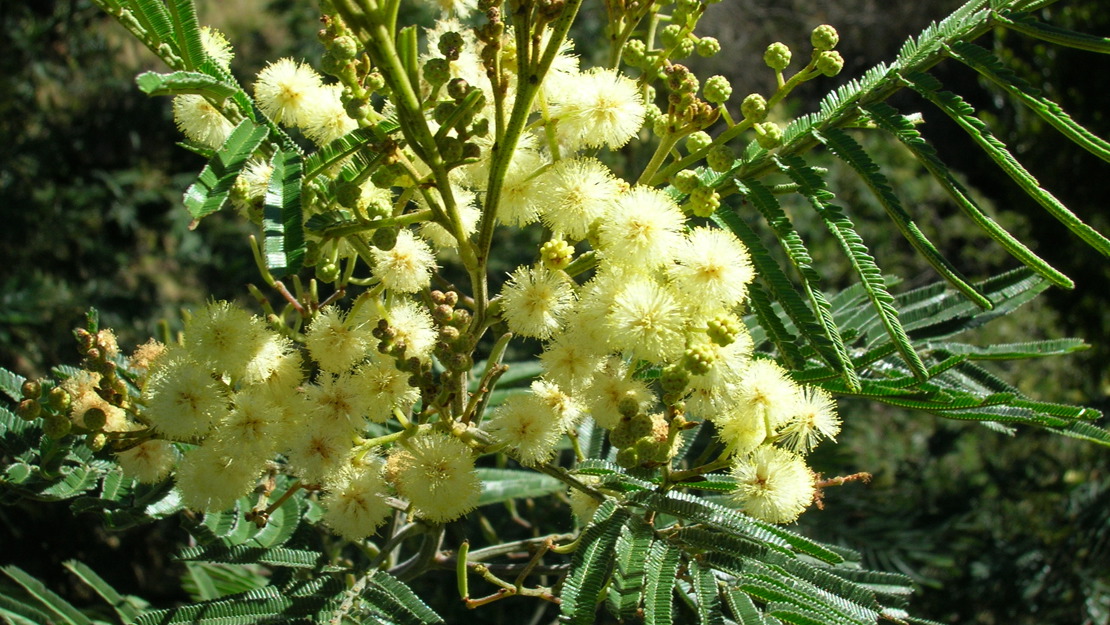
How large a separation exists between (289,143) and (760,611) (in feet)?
3.14

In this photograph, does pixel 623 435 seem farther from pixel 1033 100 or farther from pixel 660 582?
pixel 1033 100

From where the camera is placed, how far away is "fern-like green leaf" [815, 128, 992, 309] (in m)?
1.04

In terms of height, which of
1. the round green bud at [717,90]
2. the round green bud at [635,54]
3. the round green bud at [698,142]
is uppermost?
the round green bud at [635,54]

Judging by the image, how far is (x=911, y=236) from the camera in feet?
3.49

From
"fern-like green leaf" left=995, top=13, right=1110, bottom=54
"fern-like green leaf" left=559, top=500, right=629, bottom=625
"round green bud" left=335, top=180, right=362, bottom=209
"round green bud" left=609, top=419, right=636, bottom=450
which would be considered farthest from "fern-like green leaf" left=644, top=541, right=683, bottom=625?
"fern-like green leaf" left=995, top=13, right=1110, bottom=54

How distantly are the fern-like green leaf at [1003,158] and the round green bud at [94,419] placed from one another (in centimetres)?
A: 123

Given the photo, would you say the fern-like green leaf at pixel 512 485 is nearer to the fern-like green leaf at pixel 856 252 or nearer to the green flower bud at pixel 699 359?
the green flower bud at pixel 699 359

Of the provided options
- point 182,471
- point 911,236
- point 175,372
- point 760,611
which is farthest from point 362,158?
point 760,611

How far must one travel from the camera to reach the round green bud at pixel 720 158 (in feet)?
3.61

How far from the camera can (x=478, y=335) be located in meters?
1.26

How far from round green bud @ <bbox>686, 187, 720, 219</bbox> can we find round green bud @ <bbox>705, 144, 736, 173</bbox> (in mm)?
33

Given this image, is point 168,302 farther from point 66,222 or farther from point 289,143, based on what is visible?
point 289,143

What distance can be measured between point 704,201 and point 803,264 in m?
0.16

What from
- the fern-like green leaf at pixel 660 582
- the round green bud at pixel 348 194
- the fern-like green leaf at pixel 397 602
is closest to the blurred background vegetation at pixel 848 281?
the fern-like green leaf at pixel 397 602
